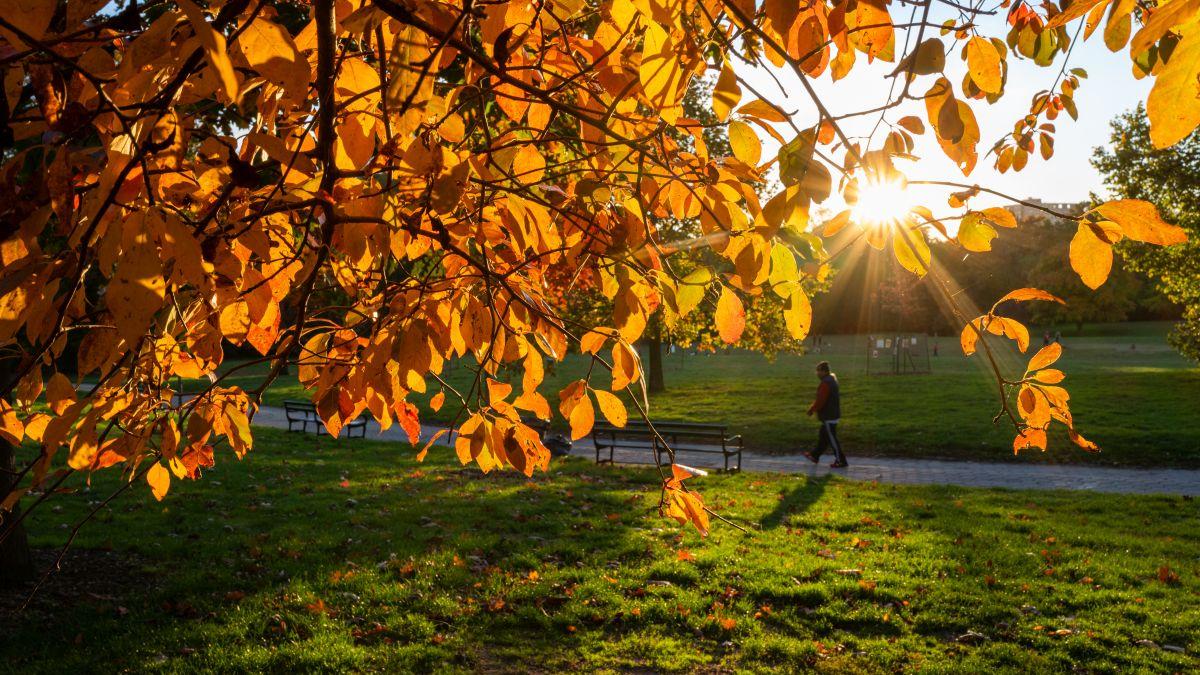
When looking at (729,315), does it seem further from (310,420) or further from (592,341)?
(310,420)

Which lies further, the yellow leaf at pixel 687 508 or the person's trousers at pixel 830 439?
the person's trousers at pixel 830 439

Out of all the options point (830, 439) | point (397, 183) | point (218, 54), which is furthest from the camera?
point (830, 439)

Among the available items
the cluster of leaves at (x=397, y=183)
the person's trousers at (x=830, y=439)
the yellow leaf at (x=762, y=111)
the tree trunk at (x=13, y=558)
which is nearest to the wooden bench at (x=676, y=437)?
the person's trousers at (x=830, y=439)

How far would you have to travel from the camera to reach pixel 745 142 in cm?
151

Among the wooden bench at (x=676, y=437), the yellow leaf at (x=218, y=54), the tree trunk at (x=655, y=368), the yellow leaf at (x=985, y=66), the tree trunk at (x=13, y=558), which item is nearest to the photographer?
the yellow leaf at (x=218, y=54)

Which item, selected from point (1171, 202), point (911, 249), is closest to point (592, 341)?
point (911, 249)

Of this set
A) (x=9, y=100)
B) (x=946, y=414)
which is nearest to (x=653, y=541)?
(x=9, y=100)

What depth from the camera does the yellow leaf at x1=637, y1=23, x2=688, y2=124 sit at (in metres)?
1.22

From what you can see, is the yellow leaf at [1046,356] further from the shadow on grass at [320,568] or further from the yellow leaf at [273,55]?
the shadow on grass at [320,568]

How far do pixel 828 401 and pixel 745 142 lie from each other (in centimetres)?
1155

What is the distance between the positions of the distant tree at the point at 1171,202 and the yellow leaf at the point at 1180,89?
888 inches

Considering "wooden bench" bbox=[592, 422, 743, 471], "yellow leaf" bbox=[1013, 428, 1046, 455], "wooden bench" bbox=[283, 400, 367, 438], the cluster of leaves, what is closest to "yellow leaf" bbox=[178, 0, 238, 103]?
the cluster of leaves

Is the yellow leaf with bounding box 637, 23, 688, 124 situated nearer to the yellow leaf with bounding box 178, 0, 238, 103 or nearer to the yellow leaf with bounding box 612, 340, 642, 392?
the yellow leaf with bounding box 612, 340, 642, 392

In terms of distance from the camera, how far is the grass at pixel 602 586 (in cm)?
455
